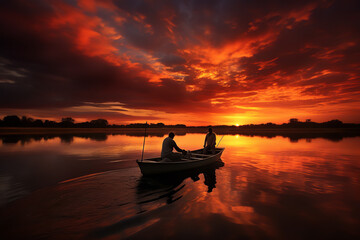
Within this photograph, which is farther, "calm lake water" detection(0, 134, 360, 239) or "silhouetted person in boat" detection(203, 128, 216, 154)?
"silhouetted person in boat" detection(203, 128, 216, 154)

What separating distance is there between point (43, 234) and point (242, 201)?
23.3 ft

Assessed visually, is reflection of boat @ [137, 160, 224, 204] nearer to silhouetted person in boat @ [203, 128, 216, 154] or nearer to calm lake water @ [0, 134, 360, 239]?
calm lake water @ [0, 134, 360, 239]

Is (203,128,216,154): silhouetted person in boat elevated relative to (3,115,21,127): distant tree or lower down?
lower down

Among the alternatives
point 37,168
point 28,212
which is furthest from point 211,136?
point 37,168

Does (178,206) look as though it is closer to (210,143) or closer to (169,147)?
(169,147)

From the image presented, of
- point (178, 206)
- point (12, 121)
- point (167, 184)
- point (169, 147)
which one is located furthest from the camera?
point (12, 121)

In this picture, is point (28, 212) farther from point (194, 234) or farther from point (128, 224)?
point (194, 234)

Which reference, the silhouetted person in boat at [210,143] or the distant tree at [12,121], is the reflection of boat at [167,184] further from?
the distant tree at [12,121]

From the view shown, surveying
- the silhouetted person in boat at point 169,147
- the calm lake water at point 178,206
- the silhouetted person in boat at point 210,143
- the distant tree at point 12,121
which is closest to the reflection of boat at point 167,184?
the calm lake water at point 178,206

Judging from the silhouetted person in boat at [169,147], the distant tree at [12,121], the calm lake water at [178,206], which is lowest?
the calm lake water at [178,206]

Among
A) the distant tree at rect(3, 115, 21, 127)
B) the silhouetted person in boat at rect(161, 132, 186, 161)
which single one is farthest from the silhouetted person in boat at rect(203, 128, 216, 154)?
the distant tree at rect(3, 115, 21, 127)

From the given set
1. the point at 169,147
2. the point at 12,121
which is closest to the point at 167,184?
the point at 169,147

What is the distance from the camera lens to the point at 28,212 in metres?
5.80

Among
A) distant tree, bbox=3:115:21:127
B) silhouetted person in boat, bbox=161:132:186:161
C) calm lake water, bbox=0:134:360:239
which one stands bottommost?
calm lake water, bbox=0:134:360:239
